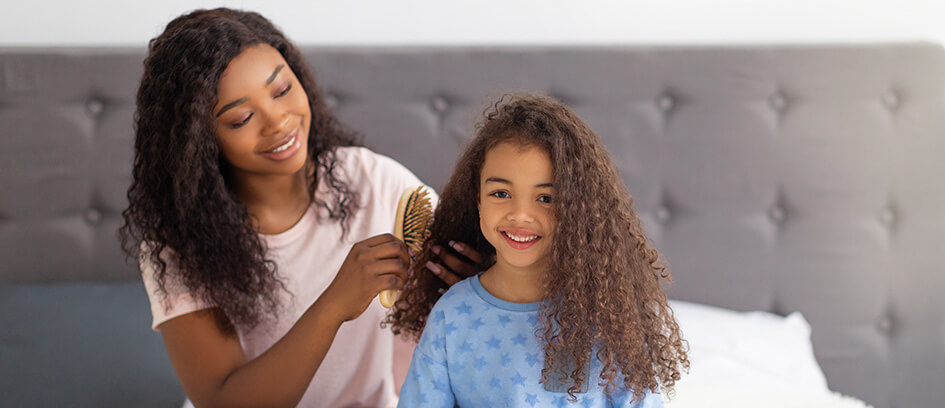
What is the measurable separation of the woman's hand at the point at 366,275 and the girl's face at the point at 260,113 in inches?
8.4

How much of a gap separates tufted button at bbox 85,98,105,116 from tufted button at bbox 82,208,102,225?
23 centimetres

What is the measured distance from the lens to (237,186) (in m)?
1.22

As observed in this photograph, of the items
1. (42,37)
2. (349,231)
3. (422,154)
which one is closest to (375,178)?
(349,231)

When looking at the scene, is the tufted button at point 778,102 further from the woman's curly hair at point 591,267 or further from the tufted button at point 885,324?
the woman's curly hair at point 591,267

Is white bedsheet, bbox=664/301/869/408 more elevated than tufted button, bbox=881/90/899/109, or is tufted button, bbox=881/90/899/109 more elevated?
tufted button, bbox=881/90/899/109

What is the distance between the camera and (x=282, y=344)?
1.03m

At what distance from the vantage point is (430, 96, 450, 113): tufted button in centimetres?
171

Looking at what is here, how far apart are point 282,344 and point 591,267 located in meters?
0.48

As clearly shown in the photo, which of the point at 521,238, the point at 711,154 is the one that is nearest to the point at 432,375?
the point at 521,238

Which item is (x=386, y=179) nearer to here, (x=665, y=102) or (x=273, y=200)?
(x=273, y=200)

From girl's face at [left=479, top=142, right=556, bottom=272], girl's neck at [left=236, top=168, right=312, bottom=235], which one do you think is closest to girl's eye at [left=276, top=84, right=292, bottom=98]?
girl's neck at [left=236, top=168, right=312, bottom=235]

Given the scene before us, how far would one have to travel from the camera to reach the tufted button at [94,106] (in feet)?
5.48

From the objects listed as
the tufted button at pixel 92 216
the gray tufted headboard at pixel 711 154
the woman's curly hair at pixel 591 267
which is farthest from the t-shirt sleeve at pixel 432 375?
the tufted button at pixel 92 216

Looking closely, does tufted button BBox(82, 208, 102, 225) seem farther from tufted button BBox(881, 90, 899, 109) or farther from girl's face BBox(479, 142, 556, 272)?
tufted button BBox(881, 90, 899, 109)
